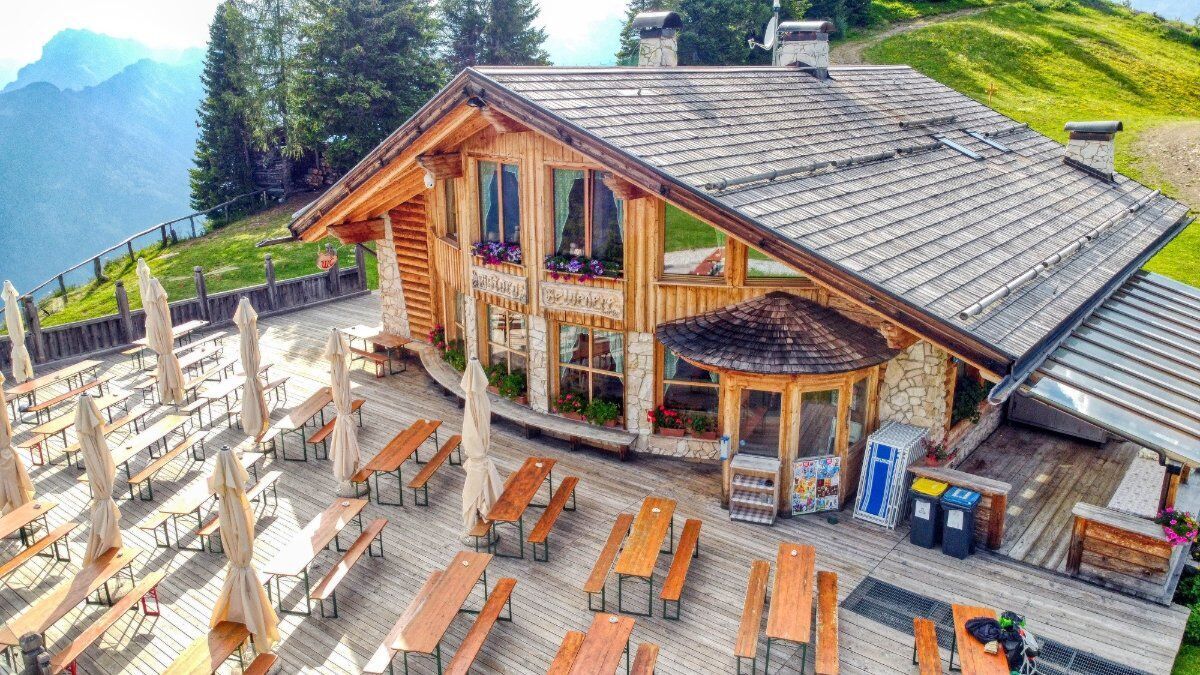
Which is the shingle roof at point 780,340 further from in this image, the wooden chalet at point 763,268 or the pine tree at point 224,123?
the pine tree at point 224,123

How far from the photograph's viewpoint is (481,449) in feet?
33.8

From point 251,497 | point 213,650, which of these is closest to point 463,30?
point 251,497

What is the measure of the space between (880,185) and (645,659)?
27.2 feet

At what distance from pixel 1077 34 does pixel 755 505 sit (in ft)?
153

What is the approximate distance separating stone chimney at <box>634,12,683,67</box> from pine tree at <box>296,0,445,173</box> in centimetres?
1863

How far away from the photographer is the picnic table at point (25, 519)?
10633mm

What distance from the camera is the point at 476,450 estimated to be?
33.7ft

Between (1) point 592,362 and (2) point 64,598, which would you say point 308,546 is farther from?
(1) point 592,362

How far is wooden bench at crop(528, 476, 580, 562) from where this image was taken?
10.3 meters

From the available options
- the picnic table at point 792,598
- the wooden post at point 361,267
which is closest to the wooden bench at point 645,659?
the picnic table at point 792,598

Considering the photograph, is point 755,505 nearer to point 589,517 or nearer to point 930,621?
point 589,517

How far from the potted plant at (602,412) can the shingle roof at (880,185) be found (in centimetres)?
410

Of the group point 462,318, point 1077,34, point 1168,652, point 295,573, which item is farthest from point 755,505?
point 1077,34

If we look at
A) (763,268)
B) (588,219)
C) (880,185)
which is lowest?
(763,268)
